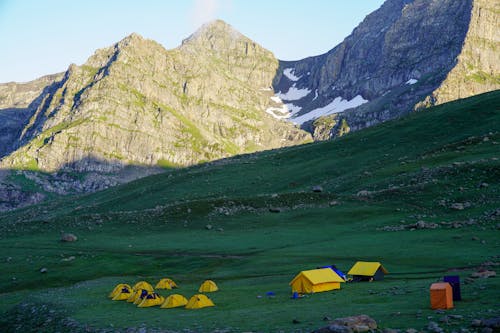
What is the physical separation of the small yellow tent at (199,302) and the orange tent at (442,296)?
57.5 ft

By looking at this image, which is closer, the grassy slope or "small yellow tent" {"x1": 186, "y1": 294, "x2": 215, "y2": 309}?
the grassy slope

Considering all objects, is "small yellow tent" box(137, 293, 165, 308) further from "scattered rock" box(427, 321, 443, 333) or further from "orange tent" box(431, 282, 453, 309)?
"scattered rock" box(427, 321, 443, 333)

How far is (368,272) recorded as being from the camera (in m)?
46.4

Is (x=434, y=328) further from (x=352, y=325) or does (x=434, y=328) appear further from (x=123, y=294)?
(x=123, y=294)

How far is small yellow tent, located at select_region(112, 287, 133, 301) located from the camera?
4894 centimetres

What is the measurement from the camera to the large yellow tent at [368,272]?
46.1m

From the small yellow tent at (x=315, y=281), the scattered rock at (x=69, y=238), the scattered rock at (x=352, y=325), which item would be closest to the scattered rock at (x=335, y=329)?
the scattered rock at (x=352, y=325)

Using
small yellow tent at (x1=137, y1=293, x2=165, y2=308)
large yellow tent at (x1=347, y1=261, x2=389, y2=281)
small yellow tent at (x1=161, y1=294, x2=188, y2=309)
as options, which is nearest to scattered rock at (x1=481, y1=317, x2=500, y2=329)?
large yellow tent at (x1=347, y1=261, x2=389, y2=281)

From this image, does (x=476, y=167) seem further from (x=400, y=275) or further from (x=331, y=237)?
(x=400, y=275)

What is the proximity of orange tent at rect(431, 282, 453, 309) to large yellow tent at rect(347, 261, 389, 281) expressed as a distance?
15639 mm

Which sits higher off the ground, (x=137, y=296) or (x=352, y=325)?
(x=352, y=325)

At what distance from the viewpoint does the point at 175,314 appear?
130ft

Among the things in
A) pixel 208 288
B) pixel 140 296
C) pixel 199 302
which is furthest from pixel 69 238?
pixel 199 302

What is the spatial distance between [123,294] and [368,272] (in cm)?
2160
